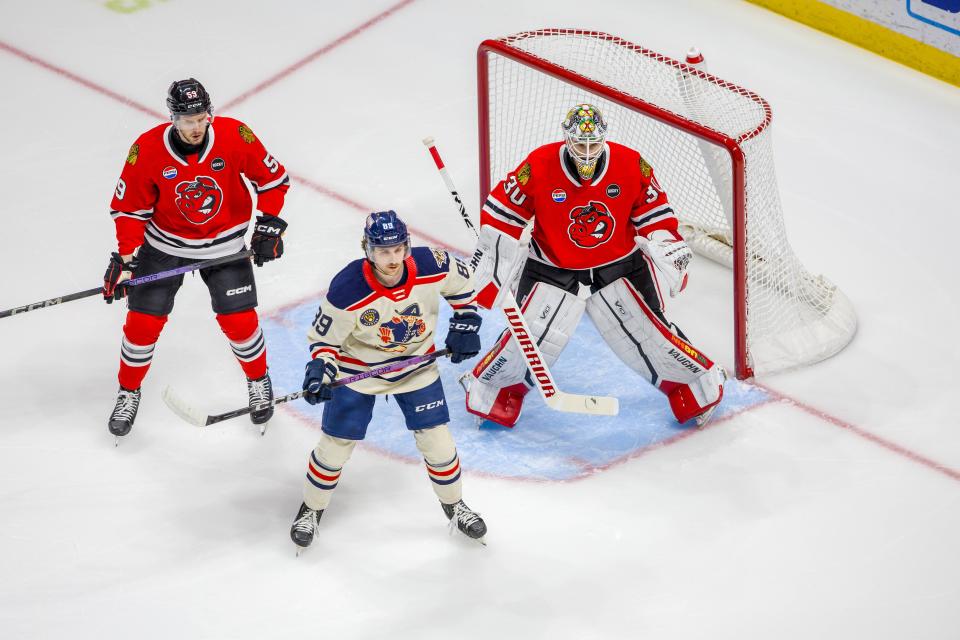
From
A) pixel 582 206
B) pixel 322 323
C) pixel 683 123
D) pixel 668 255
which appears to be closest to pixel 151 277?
pixel 322 323

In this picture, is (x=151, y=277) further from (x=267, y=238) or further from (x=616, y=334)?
(x=616, y=334)

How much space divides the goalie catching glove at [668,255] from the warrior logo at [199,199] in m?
1.36

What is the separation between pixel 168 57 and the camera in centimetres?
745

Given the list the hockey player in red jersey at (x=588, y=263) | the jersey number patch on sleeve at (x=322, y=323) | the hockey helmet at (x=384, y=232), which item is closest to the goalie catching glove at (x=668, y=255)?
the hockey player in red jersey at (x=588, y=263)

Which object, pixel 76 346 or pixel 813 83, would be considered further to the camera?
pixel 813 83

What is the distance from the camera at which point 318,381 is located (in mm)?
4441

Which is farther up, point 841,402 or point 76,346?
point 841,402

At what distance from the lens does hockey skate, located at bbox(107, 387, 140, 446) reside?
5312 millimetres

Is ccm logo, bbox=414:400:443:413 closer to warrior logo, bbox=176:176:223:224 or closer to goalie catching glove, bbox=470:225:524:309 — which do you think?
goalie catching glove, bbox=470:225:524:309

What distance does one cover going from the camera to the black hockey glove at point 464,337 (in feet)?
15.2

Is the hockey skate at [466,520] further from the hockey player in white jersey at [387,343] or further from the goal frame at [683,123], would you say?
the goal frame at [683,123]

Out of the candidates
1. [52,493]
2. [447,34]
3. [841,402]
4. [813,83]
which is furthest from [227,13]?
[841,402]

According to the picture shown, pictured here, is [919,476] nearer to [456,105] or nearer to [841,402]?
[841,402]

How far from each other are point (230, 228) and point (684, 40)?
124 inches
